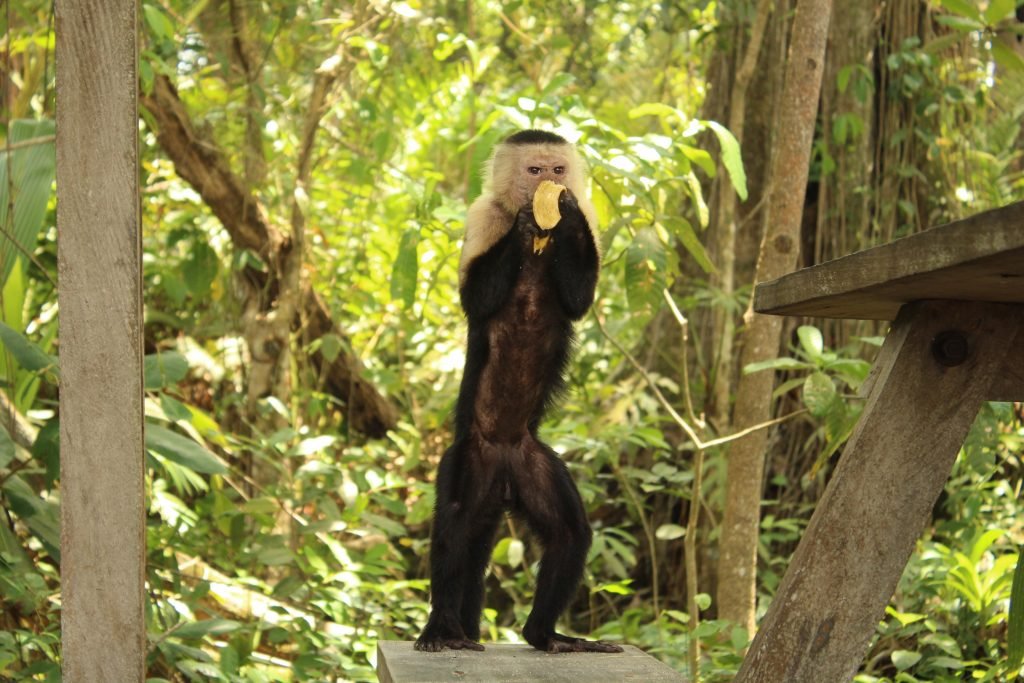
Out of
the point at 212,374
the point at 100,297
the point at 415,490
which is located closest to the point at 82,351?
the point at 100,297

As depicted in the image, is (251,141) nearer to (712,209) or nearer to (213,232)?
(213,232)

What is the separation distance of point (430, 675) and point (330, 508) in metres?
1.96

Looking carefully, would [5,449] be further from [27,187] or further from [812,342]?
[812,342]

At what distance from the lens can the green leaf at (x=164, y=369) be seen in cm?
288

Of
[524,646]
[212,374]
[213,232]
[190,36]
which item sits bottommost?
[524,646]

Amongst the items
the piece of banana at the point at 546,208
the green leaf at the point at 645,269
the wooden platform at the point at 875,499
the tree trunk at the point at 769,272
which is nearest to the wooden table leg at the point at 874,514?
the wooden platform at the point at 875,499

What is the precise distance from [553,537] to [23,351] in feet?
4.51

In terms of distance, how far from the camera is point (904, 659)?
3537 millimetres

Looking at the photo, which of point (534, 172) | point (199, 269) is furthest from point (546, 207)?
point (199, 269)

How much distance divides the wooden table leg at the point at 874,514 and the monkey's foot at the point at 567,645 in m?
0.92

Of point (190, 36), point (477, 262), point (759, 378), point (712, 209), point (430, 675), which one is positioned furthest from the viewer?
point (712, 209)

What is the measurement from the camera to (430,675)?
6.88 ft

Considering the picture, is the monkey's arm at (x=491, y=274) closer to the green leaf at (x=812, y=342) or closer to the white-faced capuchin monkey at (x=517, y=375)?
the white-faced capuchin monkey at (x=517, y=375)

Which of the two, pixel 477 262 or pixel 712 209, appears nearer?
pixel 477 262
